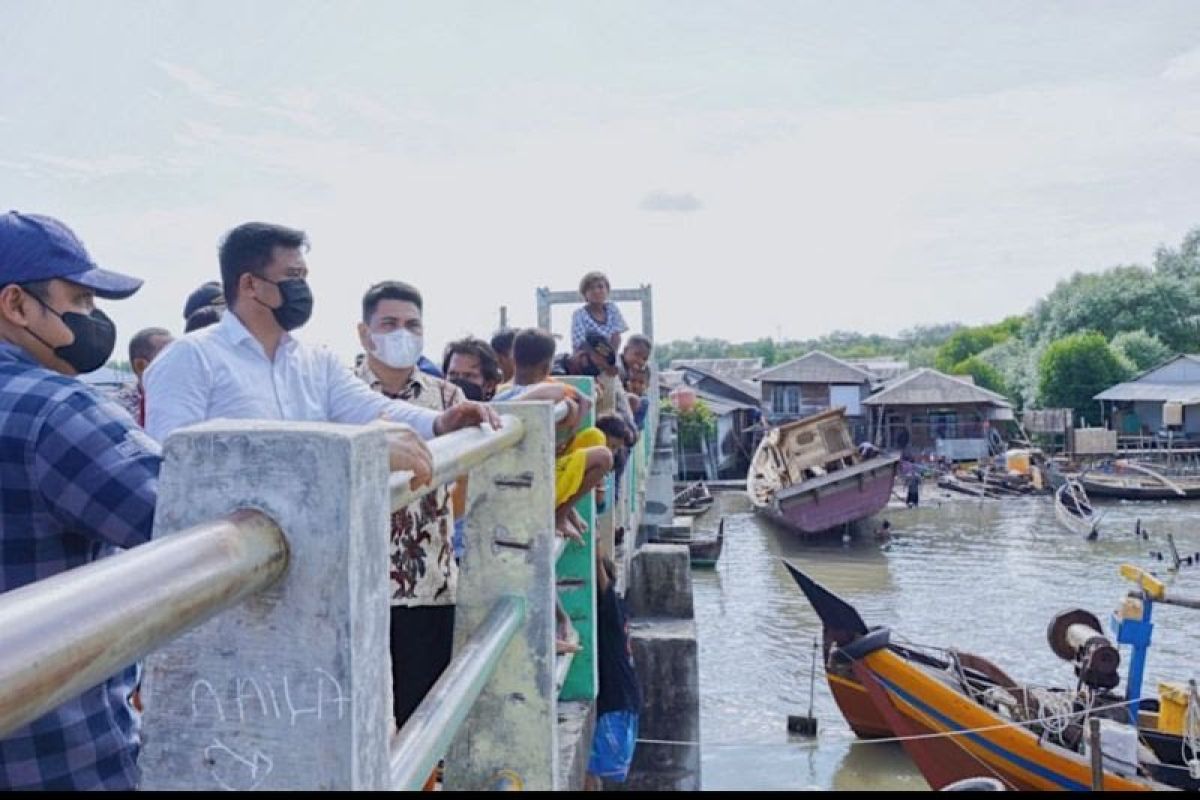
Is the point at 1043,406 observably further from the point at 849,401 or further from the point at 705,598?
the point at 705,598

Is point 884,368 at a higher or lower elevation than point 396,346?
higher

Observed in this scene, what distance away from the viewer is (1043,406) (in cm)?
4269

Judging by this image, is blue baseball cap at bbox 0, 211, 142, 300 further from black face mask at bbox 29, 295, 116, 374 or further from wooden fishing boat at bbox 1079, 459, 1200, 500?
wooden fishing boat at bbox 1079, 459, 1200, 500

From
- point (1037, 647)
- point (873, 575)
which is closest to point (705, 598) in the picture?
point (873, 575)

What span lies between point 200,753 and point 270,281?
6.51 ft

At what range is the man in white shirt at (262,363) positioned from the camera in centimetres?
238

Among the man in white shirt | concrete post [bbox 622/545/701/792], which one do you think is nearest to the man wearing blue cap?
the man in white shirt

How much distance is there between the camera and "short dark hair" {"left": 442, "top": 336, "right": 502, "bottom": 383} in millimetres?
4359

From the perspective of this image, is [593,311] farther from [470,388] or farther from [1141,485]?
[1141,485]

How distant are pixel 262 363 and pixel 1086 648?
10.2 meters

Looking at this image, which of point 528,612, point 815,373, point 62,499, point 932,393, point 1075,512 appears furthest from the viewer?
point 815,373

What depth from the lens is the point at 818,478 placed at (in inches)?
1100

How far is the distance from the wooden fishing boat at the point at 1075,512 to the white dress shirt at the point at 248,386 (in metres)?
28.5

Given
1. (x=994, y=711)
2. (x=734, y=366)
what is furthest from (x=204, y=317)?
(x=734, y=366)
